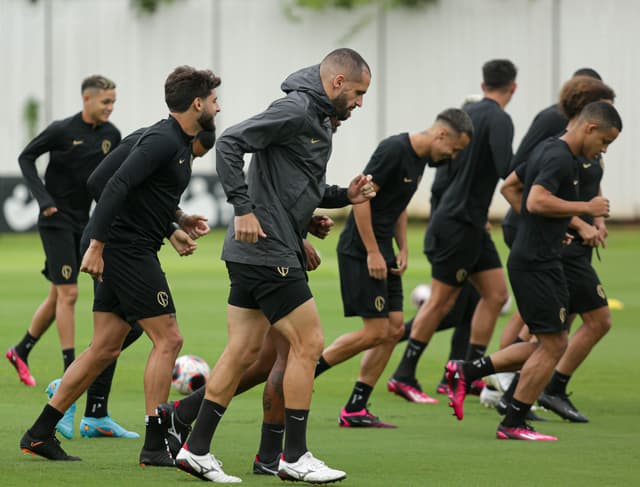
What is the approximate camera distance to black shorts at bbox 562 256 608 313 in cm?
910

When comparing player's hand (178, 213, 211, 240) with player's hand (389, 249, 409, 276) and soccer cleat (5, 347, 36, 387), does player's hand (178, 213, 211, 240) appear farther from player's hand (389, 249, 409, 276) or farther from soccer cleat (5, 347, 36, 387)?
soccer cleat (5, 347, 36, 387)

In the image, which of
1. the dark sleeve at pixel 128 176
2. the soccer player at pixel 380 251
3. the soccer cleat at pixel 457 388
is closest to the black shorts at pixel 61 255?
the soccer player at pixel 380 251

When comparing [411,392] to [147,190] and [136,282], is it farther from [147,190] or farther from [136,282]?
[147,190]

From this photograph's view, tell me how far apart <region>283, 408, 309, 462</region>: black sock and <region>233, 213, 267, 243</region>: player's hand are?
90cm

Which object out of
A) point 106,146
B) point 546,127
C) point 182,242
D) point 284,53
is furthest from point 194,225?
point 284,53

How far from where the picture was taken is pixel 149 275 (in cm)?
723

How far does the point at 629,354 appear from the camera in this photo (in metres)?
12.3

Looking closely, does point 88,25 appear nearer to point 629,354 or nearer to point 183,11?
point 183,11

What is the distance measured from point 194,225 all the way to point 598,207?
2.55 meters

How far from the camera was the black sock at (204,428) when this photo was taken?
6.59 meters

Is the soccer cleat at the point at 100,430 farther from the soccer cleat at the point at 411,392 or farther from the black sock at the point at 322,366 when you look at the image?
the soccer cleat at the point at 411,392

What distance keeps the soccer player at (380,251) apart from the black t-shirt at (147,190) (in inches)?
85.8

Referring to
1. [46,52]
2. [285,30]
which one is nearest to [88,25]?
[46,52]

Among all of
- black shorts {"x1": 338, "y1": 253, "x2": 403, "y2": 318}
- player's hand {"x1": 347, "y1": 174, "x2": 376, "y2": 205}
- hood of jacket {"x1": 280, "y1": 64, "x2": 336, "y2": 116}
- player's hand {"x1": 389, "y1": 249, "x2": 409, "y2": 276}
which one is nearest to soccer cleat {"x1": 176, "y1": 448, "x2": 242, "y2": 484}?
player's hand {"x1": 347, "y1": 174, "x2": 376, "y2": 205}
